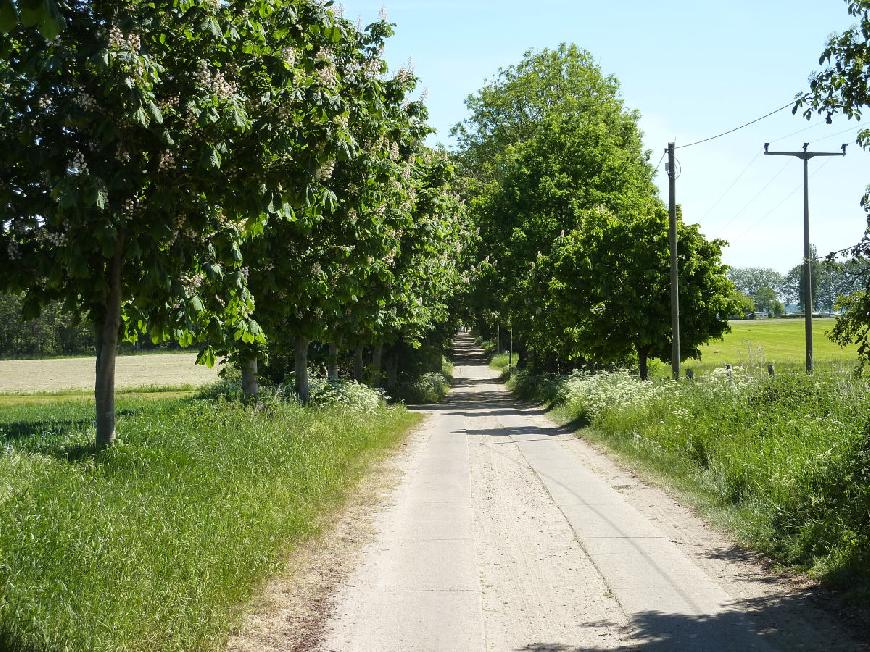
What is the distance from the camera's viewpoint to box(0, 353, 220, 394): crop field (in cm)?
5503

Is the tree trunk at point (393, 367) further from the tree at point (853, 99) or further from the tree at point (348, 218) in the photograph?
the tree at point (853, 99)

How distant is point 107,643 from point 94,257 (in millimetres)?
5200

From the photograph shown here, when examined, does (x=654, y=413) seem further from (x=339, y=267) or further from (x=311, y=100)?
(x=311, y=100)

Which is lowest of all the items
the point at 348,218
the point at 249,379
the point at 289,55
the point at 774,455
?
the point at 774,455


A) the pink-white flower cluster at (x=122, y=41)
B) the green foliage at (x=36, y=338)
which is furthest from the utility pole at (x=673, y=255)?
the green foliage at (x=36, y=338)

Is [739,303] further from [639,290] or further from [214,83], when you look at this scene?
[214,83]

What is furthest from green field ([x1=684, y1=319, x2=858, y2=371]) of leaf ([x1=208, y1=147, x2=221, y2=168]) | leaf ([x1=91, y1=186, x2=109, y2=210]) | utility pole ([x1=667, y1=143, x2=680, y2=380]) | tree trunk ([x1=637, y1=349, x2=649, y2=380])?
leaf ([x1=91, y1=186, x2=109, y2=210])

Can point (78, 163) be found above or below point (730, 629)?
→ above

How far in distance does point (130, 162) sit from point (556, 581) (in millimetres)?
6005

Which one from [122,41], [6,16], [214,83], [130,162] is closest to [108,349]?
[130,162]

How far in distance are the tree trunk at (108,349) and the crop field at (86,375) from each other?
37.0 meters

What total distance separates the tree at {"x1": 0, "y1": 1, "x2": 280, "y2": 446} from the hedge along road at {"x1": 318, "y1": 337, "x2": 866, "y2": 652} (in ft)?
11.7

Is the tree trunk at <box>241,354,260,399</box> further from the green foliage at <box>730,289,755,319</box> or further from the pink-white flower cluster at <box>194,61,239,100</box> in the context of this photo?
the green foliage at <box>730,289,755,319</box>

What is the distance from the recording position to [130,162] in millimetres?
8914
